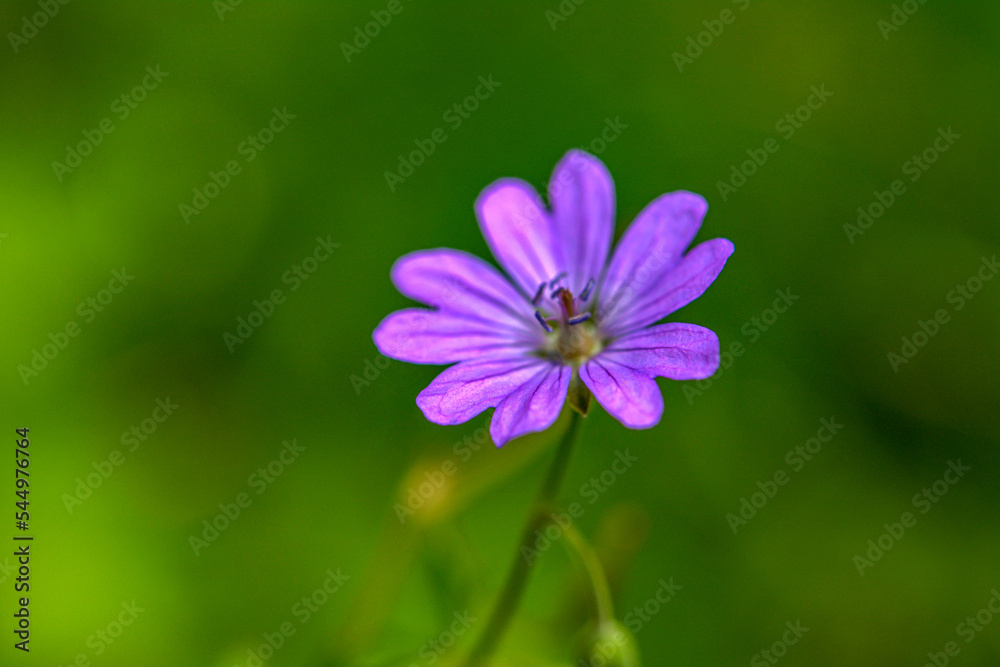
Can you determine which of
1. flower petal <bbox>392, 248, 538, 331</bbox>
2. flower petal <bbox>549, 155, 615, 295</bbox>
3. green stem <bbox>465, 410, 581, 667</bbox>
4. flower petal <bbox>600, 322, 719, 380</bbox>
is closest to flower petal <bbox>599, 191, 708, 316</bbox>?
flower petal <bbox>549, 155, 615, 295</bbox>

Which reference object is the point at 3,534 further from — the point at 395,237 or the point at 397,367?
the point at 395,237

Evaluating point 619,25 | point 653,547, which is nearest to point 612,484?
point 653,547

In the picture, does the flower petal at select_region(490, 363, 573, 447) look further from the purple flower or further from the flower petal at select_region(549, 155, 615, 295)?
the flower petal at select_region(549, 155, 615, 295)

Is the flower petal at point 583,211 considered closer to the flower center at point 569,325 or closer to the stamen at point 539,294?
the flower center at point 569,325

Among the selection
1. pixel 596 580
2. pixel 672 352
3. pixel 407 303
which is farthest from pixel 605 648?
pixel 407 303

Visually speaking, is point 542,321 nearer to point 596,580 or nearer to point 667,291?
point 667,291
